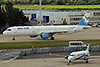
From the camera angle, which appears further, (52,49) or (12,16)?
(12,16)

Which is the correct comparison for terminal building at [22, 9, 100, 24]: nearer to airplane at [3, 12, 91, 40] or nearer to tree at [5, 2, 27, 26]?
tree at [5, 2, 27, 26]

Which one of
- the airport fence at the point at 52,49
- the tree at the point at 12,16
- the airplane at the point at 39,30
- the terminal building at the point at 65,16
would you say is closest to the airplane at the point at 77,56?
the airport fence at the point at 52,49

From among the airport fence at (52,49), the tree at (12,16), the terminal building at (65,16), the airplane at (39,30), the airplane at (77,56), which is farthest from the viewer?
the terminal building at (65,16)

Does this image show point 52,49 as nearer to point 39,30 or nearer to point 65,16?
point 39,30

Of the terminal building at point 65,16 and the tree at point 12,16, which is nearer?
the tree at point 12,16

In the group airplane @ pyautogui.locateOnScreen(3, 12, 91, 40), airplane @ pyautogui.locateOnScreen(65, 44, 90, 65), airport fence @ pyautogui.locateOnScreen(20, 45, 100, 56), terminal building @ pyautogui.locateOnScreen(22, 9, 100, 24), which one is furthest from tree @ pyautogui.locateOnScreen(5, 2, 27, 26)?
airplane @ pyautogui.locateOnScreen(65, 44, 90, 65)

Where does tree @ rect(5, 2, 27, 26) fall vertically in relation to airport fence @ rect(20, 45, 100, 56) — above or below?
above

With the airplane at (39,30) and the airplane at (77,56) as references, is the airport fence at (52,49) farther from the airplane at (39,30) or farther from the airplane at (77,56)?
the airplane at (39,30)

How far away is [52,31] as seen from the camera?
209 feet

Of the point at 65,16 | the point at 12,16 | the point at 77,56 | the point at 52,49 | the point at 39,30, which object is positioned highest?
the point at 12,16

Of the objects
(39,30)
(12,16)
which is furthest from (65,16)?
(39,30)

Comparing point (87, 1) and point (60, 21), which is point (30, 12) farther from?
point (87, 1)

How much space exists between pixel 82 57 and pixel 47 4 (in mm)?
151663

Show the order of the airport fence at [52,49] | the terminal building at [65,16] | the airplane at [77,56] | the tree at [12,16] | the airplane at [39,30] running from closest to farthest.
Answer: the airplane at [77,56], the airport fence at [52,49], the airplane at [39,30], the tree at [12,16], the terminal building at [65,16]
